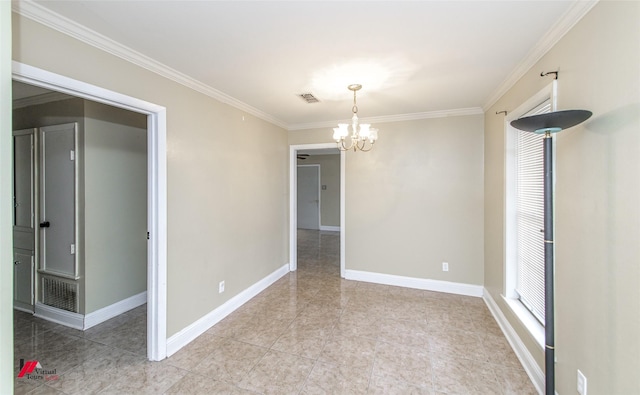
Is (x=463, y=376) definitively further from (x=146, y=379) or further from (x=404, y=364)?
(x=146, y=379)

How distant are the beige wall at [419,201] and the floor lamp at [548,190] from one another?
6.79 feet

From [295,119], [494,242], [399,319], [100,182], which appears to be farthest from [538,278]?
[100,182]

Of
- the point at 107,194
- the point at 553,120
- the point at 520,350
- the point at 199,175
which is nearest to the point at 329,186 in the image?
the point at 199,175

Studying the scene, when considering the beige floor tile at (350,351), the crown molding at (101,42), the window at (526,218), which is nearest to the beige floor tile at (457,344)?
the window at (526,218)

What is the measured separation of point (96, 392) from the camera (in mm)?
1855

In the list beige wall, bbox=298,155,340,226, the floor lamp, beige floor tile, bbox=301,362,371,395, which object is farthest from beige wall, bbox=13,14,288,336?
beige wall, bbox=298,155,340,226

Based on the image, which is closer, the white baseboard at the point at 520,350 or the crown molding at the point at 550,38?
the crown molding at the point at 550,38

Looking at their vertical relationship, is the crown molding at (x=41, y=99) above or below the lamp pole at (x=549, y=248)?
above

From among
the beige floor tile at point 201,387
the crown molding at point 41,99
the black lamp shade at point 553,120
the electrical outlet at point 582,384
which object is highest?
the crown molding at point 41,99

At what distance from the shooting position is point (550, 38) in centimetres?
173

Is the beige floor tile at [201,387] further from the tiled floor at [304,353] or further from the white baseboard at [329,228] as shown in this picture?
the white baseboard at [329,228]

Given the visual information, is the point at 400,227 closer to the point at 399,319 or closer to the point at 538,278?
the point at 399,319

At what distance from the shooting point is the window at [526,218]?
213 centimetres

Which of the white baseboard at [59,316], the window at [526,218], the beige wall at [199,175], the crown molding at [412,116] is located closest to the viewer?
the beige wall at [199,175]
